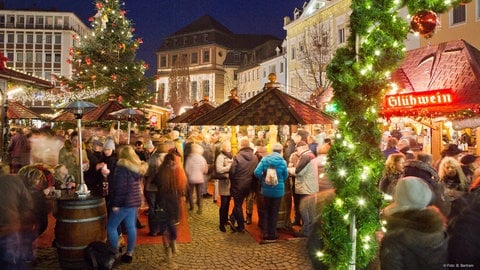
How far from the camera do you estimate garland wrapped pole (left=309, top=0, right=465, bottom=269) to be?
3.63 meters

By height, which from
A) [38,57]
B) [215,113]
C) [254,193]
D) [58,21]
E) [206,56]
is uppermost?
[58,21]

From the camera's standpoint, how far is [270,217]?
→ 8.36 metres

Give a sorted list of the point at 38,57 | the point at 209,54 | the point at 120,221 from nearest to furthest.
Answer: the point at 120,221 < the point at 38,57 < the point at 209,54

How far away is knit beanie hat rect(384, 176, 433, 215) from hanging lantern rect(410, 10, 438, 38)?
4.78 ft

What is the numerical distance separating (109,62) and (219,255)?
16577 millimetres

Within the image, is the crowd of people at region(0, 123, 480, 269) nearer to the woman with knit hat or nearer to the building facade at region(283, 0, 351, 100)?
the woman with knit hat

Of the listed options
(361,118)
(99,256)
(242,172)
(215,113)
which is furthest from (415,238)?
(215,113)

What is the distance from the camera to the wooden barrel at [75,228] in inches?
253

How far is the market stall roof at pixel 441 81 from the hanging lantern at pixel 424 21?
4.38 metres

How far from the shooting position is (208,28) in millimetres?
77875

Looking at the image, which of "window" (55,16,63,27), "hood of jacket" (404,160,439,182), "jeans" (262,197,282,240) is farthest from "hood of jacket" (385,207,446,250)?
"window" (55,16,63,27)

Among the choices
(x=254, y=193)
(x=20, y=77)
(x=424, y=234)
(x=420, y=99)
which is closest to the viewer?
(x=424, y=234)

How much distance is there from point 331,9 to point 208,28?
153 feet

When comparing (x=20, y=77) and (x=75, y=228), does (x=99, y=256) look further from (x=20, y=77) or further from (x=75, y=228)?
(x=20, y=77)
